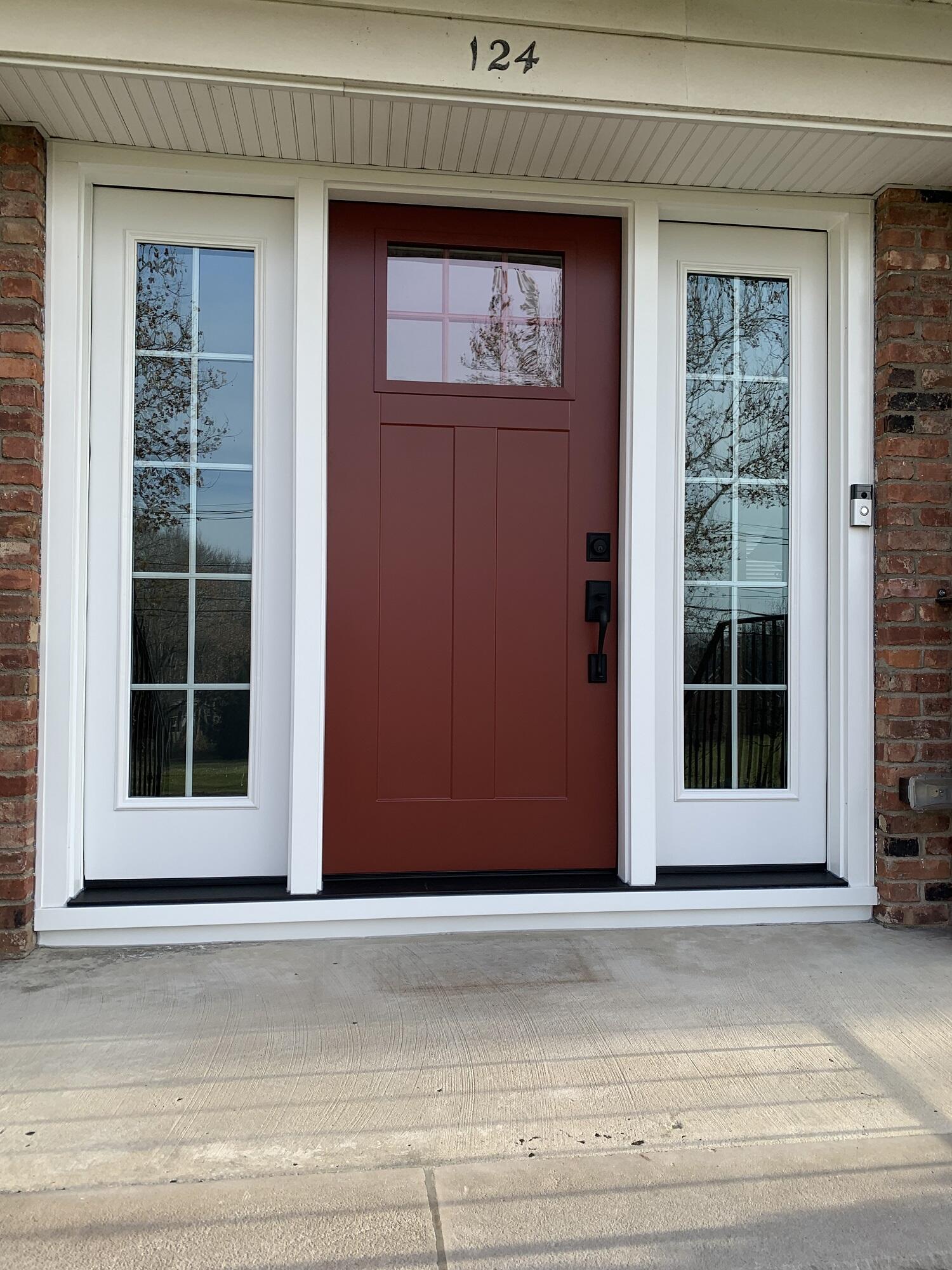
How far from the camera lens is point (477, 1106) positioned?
1848 mm

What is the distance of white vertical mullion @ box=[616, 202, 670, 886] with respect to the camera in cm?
300

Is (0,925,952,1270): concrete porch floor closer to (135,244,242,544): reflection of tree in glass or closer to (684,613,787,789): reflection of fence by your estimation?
(684,613,787,789): reflection of fence

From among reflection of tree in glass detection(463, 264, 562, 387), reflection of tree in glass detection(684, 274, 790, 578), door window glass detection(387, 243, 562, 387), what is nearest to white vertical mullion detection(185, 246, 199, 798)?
door window glass detection(387, 243, 562, 387)

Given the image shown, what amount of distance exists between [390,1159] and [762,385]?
8.62 ft

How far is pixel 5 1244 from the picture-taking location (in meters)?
1.43

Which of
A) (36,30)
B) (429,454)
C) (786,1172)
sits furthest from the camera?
(429,454)

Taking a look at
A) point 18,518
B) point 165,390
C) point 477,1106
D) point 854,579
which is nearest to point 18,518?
point 18,518

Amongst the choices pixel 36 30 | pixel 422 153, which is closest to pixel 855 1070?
pixel 422 153

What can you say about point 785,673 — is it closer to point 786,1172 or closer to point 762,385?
point 762,385

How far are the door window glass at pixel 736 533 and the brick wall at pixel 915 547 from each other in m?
0.33

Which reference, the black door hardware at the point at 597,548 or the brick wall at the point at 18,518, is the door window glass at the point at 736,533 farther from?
the brick wall at the point at 18,518

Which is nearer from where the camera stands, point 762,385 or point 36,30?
point 36,30

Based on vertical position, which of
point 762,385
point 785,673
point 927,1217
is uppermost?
point 762,385

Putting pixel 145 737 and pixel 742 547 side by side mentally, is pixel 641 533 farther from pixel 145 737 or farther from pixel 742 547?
pixel 145 737
